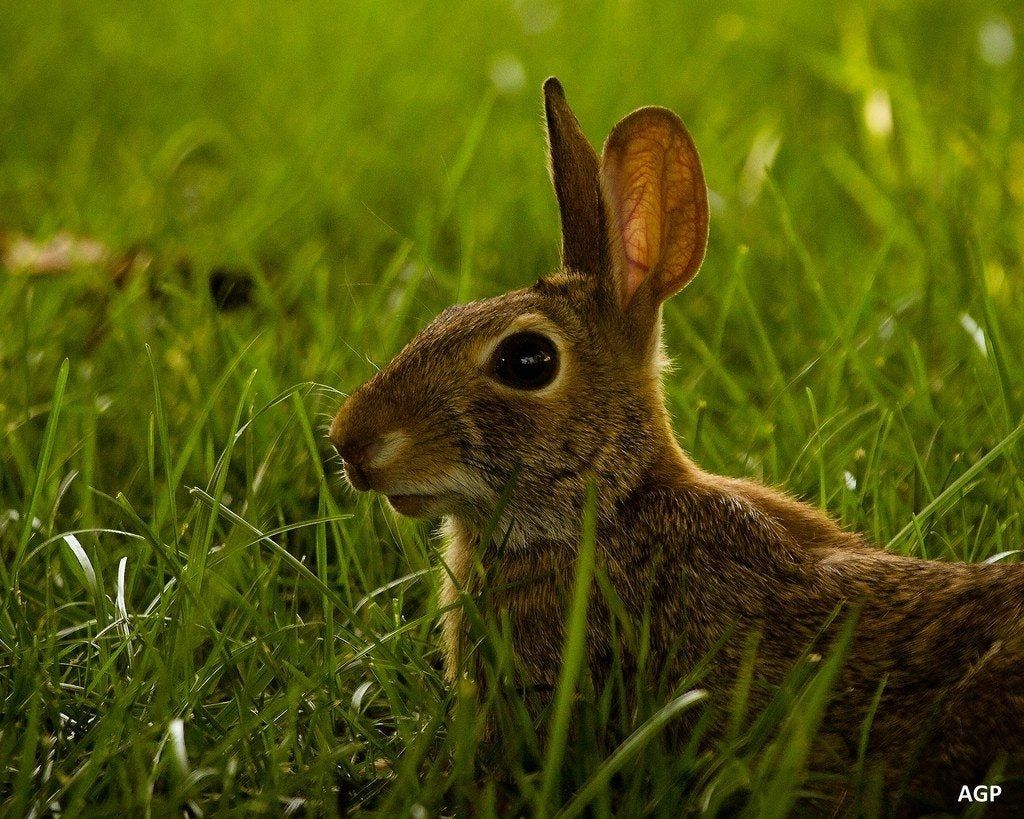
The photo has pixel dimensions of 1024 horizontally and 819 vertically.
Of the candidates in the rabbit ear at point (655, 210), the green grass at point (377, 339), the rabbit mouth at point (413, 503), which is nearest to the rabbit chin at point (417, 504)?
the rabbit mouth at point (413, 503)

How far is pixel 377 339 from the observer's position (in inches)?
165

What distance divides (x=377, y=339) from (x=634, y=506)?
4.79 ft

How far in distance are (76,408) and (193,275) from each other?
40.8 inches

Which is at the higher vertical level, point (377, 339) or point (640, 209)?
point (640, 209)

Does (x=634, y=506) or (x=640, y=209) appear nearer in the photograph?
(x=634, y=506)

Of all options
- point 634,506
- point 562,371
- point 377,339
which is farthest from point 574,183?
point 377,339

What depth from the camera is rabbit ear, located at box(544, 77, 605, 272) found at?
3162 mm

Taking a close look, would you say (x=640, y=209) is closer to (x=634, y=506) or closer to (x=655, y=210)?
(x=655, y=210)

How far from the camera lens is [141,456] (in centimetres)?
371

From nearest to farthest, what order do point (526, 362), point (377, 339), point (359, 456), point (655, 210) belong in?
point (359, 456)
point (526, 362)
point (655, 210)
point (377, 339)

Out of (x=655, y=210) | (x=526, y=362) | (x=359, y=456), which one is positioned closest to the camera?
(x=359, y=456)

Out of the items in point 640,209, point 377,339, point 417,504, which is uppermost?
point 640,209

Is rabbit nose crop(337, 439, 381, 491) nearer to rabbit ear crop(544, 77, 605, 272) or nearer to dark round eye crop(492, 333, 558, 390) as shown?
dark round eye crop(492, 333, 558, 390)

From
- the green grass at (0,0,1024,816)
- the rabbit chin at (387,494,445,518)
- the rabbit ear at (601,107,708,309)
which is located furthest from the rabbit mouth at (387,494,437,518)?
the rabbit ear at (601,107,708,309)
